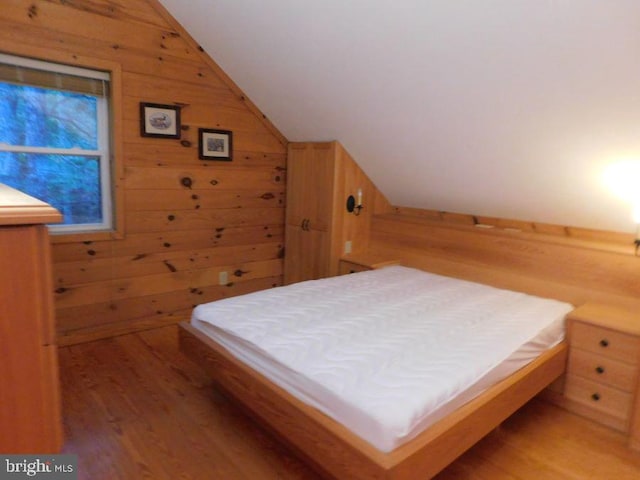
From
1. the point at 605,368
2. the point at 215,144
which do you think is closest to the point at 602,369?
the point at 605,368

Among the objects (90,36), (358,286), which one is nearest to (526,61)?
(358,286)

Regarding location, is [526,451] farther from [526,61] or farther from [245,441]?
[526,61]

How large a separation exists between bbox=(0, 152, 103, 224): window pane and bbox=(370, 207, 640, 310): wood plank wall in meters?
2.24

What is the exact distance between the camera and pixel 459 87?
7.45 feet

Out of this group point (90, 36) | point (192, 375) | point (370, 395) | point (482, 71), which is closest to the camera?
point (370, 395)

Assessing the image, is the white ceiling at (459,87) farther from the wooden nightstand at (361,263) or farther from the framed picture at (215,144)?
the wooden nightstand at (361,263)

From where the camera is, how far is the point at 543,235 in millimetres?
2869

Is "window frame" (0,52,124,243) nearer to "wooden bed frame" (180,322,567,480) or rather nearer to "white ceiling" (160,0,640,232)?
"white ceiling" (160,0,640,232)

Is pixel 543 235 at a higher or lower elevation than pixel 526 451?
higher

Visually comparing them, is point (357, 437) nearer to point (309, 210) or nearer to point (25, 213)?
point (25, 213)

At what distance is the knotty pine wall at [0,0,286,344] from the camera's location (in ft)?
8.90

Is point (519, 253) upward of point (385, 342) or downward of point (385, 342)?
upward

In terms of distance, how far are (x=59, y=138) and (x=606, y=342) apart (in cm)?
342

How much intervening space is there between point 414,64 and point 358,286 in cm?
136
